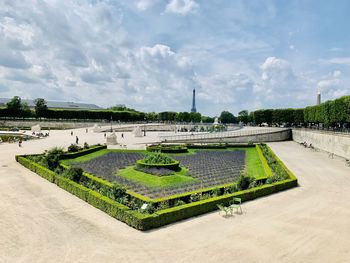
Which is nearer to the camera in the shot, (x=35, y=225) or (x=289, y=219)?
(x=35, y=225)

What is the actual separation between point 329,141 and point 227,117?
124243 mm

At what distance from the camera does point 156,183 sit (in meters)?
23.0

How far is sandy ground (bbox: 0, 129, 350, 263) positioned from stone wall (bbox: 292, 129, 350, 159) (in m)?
24.8

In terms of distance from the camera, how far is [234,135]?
60.6 m

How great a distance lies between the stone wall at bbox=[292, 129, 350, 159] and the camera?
1636 inches

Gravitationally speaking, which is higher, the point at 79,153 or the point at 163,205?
the point at 79,153

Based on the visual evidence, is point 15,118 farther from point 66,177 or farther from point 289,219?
point 289,219

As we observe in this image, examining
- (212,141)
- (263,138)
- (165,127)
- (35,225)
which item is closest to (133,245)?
(35,225)

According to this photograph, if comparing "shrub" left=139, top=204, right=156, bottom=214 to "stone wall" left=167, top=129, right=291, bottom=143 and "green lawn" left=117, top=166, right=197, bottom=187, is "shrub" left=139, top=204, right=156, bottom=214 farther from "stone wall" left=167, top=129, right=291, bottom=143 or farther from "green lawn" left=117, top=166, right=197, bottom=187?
"stone wall" left=167, top=129, right=291, bottom=143

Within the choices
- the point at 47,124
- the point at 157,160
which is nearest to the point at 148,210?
the point at 157,160

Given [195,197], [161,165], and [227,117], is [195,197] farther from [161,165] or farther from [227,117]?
[227,117]

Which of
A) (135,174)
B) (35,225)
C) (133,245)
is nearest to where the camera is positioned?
(133,245)

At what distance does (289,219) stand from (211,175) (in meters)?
11.3

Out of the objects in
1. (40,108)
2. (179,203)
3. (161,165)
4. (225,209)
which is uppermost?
(40,108)
